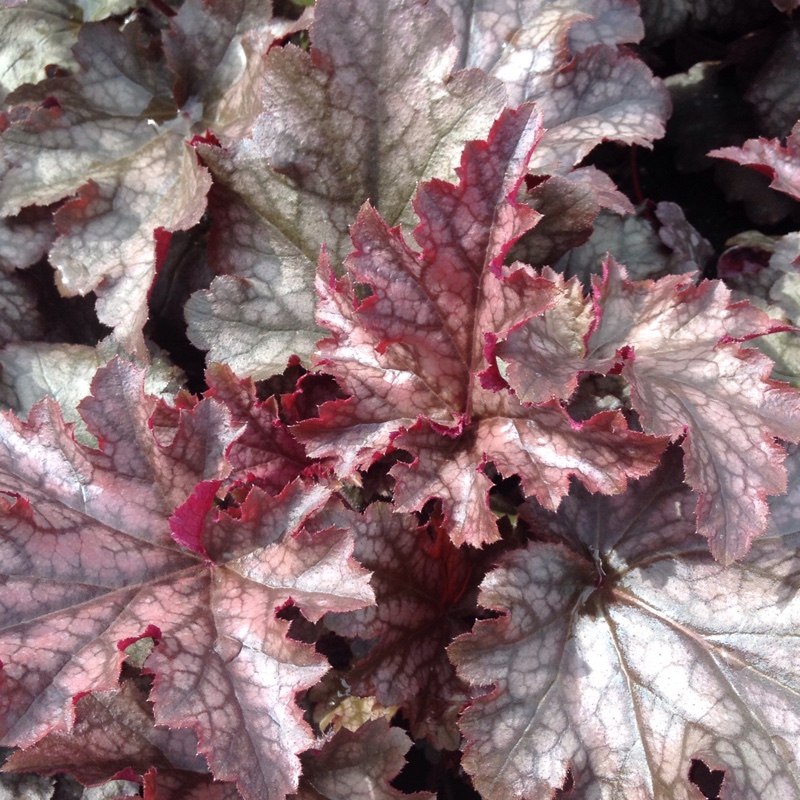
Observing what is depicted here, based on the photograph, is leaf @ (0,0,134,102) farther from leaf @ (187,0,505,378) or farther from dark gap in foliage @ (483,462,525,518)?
dark gap in foliage @ (483,462,525,518)

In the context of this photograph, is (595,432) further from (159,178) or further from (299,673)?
(159,178)

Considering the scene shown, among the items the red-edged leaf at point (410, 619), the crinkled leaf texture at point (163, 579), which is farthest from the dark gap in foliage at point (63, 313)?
the red-edged leaf at point (410, 619)

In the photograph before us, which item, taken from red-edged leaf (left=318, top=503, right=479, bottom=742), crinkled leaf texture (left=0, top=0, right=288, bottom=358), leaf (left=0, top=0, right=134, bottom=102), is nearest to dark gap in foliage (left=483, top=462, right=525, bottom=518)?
red-edged leaf (left=318, top=503, right=479, bottom=742)

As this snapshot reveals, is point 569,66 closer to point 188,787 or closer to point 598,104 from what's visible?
point 598,104

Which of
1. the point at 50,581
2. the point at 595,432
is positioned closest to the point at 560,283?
the point at 595,432

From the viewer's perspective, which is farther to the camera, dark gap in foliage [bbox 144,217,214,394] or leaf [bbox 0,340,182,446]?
dark gap in foliage [bbox 144,217,214,394]

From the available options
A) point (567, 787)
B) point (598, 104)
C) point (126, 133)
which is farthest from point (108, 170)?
point (567, 787)

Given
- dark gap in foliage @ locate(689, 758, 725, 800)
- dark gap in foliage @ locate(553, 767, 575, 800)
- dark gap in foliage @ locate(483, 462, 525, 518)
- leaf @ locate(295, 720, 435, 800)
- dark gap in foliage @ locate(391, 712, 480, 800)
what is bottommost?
dark gap in foliage @ locate(689, 758, 725, 800)
